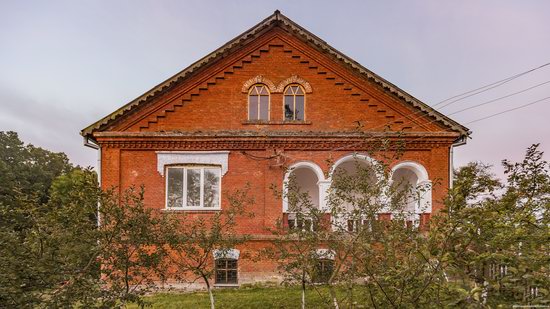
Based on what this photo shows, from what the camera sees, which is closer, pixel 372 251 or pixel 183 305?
pixel 372 251

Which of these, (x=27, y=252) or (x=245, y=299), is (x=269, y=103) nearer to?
(x=245, y=299)

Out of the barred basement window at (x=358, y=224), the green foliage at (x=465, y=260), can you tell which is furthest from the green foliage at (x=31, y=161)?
the green foliage at (x=465, y=260)

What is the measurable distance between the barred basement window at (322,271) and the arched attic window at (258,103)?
7665 millimetres

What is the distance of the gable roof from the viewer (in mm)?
14852

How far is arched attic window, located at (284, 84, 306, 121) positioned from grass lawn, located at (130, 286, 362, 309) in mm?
6904

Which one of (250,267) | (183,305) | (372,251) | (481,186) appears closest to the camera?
(372,251)

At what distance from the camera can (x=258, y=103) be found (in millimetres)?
15570

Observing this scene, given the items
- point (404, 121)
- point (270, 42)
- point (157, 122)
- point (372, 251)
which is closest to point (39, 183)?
point (157, 122)

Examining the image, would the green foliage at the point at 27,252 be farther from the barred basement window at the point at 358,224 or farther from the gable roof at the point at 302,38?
the gable roof at the point at 302,38

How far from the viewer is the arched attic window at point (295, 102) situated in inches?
613

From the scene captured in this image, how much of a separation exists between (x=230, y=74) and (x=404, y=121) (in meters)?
7.62

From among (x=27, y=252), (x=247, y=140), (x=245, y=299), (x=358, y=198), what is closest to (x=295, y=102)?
(x=247, y=140)

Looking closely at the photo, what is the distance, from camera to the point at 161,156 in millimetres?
14977

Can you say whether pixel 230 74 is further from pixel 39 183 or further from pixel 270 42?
pixel 39 183
